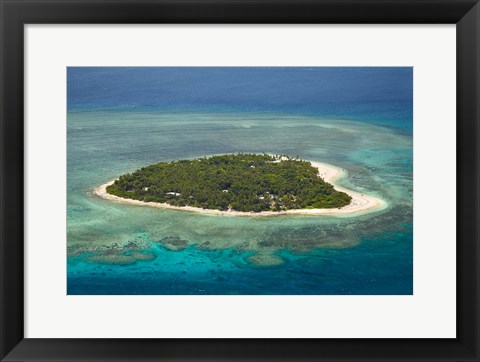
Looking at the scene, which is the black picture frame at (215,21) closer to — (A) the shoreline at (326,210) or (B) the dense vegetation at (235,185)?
(A) the shoreline at (326,210)

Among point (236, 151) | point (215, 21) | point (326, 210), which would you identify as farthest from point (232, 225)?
point (215, 21)

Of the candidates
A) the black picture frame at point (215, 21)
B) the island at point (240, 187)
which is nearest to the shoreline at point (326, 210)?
the island at point (240, 187)

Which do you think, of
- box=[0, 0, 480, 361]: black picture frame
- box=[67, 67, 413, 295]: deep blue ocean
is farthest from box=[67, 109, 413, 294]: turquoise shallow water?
box=[0, 0, 480, 361]: black picture frame

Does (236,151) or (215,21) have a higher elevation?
(215,21)

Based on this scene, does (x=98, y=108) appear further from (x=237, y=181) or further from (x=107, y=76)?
(x=237, y=181)

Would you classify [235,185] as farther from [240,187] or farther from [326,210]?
[326,210]

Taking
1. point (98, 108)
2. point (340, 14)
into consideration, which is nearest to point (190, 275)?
point (98, 108)
